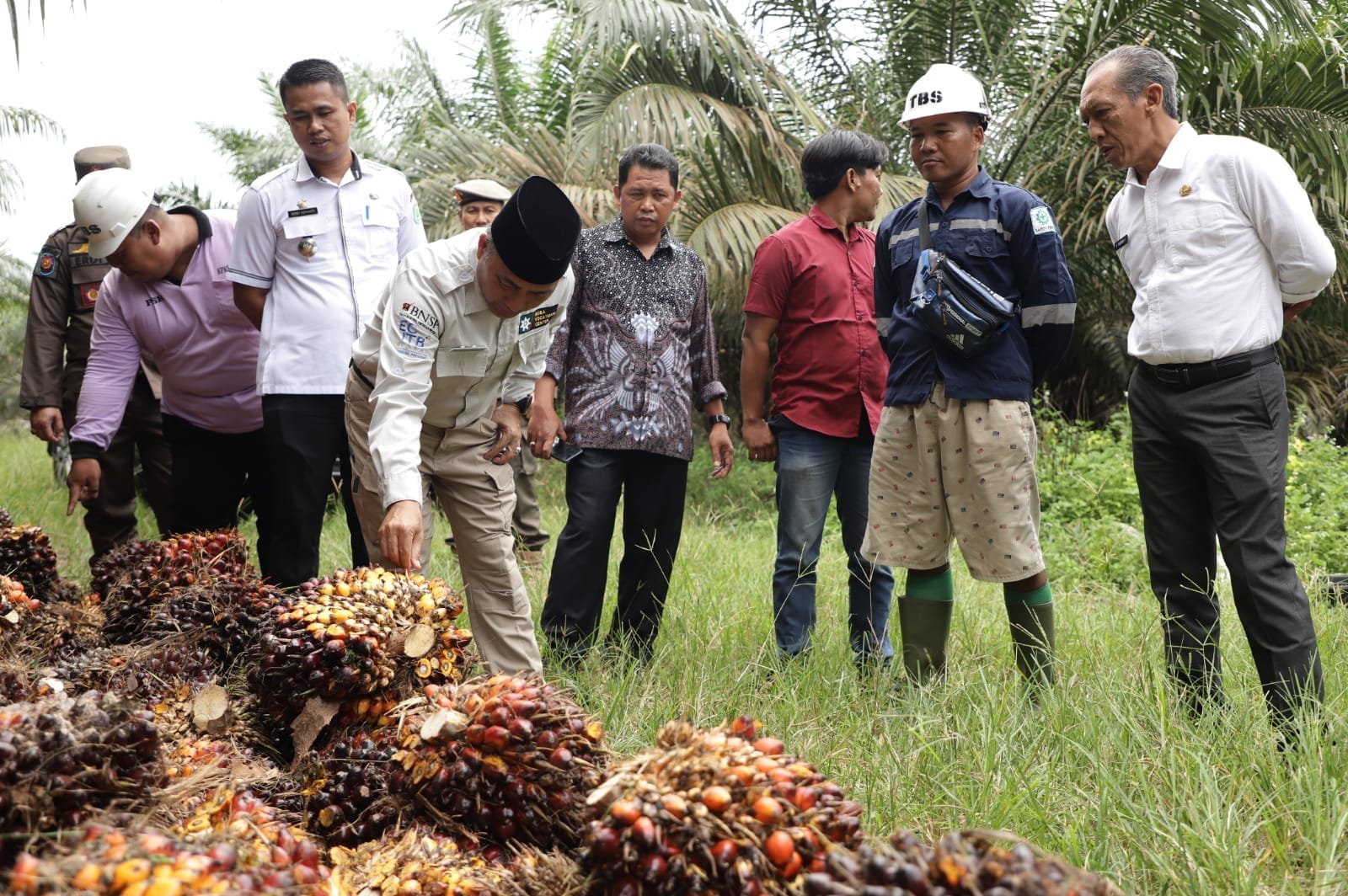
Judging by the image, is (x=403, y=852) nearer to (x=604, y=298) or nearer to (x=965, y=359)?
(x=965, y=359)

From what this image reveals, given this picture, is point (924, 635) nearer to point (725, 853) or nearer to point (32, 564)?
point (725, 853)

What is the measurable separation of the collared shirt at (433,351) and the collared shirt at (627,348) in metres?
0.56

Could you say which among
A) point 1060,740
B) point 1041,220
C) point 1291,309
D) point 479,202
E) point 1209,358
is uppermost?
point 479,202

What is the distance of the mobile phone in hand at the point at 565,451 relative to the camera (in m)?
4.04

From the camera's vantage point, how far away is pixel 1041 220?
324cm

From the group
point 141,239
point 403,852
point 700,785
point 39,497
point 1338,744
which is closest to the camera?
point 700,785

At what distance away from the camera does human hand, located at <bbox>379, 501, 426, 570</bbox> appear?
2.62 m

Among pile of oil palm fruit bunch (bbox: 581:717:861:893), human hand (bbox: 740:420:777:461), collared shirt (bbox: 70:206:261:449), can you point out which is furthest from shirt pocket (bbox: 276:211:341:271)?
pile of oil palm fruit bunch (bbox: 581:717:861:893)

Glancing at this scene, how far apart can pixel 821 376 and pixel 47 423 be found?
10.9 feet

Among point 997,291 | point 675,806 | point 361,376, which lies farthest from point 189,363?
point 675,806

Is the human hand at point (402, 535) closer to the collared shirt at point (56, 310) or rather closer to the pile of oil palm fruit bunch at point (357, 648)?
the pile of oil palm fruit bunch at point (357, 648)

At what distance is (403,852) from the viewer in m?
1.70

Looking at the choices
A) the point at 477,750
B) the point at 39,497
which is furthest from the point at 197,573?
the point at 39,497

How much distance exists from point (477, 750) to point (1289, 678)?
2157 millimetres
